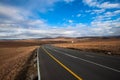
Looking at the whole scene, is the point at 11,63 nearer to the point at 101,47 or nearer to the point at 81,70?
the point at 81,70

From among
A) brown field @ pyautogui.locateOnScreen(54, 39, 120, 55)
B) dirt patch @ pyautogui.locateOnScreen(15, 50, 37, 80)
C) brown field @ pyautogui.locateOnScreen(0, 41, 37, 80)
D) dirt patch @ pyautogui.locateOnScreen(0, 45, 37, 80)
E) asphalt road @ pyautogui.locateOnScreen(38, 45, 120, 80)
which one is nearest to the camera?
asphalt road @ pyautogui.locateOnScreen(38, 45, 120, 80)

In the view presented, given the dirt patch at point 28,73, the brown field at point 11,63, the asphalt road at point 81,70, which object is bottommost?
the brown field at point 11,63

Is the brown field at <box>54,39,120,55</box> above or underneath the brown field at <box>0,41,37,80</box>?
above

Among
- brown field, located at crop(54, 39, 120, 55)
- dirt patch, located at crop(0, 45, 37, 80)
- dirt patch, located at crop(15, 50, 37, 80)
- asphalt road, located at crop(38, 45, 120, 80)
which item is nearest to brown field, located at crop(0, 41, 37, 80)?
dirt patch, located at crop(0, 45, 37, 80)

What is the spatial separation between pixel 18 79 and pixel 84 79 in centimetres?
597

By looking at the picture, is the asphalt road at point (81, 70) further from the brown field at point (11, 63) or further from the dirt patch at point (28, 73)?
the brown field at point (11, 63)

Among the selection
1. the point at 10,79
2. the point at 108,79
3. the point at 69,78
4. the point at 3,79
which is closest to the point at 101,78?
the point at 108,79

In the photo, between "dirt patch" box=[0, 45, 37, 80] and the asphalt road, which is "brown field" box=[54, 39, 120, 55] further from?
"dirt patch" box=[0, 45, 37, 80]

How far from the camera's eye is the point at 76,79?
810 centimetres

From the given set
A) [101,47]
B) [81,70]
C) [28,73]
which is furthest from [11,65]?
[101,47]

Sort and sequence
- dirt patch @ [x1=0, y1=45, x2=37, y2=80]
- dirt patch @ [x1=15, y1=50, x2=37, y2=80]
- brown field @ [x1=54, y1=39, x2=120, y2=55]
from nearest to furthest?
dirt patch @ [x1=15, y1=50, x2=37, y2=80] → dirt patch @ [x1=0, y1=45, x2=37, y2=80] → brown field @ [x1=54, y1=39, x2=120, y2=55]

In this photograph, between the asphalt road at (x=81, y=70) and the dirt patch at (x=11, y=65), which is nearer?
the asphalt road at (x=81, y=70)

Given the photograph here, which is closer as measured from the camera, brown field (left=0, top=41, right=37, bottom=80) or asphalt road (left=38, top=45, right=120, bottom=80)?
asphalt road (left=38, top=45, right=120, bottom=80)

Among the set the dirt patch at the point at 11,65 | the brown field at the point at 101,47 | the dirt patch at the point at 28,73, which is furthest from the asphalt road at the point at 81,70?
the brown field at the point at 101,47
